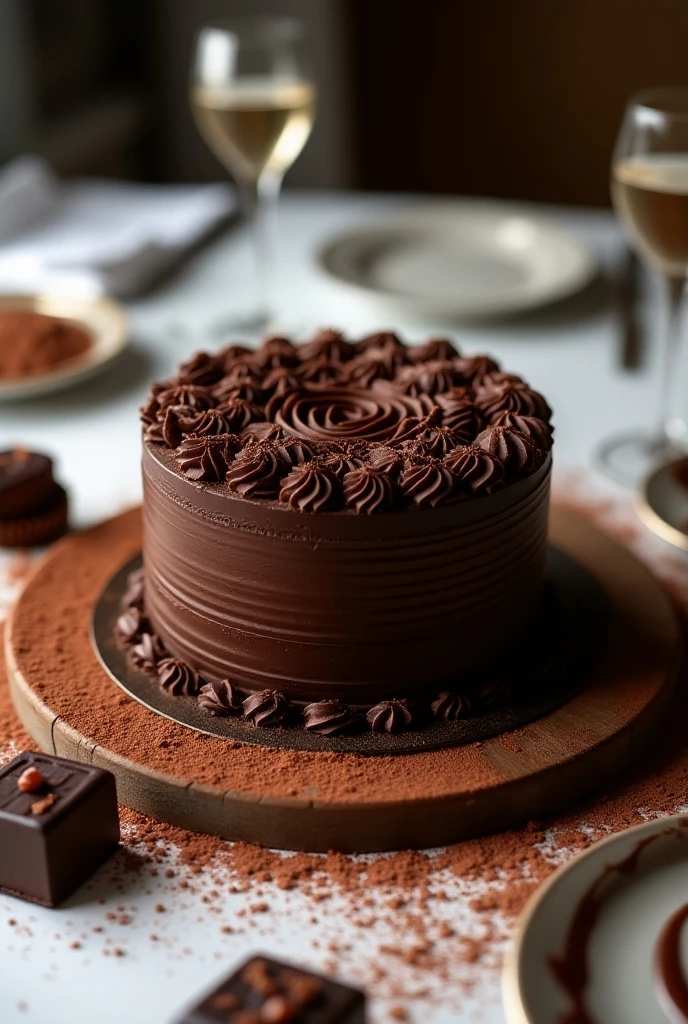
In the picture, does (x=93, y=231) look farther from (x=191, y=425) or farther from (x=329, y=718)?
(x=329, y=718)

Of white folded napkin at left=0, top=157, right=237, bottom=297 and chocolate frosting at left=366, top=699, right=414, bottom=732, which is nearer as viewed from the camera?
chocolate frosting at left=366, top=699, right=414, bottom=732

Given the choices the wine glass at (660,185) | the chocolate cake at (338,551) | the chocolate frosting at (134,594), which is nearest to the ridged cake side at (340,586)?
the chocolate cake at (338,551)

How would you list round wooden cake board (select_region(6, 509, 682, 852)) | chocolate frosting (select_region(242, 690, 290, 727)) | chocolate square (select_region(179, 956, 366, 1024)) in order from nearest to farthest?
1. chocolate square (select_region(179, 956, 366, 1024))
2. round wooden cake board (select_region(6, 509, 682, 852))
3. chocolate frosting (select_region(242, 690, 290, 727))

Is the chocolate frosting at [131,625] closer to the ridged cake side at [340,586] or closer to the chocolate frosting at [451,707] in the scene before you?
the ridged cake side at [340,586]

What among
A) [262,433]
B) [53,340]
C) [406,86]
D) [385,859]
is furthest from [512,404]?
[406,86]

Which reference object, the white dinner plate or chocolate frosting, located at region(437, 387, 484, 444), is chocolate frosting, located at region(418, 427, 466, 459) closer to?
chocolate frosting, located at region(437, 387, 484, 444)

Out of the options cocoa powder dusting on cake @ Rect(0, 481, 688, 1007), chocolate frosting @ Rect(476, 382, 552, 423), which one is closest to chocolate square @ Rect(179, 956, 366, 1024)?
cocoa powder dusting on cake @ Rect(0, 481, 688, 1007)

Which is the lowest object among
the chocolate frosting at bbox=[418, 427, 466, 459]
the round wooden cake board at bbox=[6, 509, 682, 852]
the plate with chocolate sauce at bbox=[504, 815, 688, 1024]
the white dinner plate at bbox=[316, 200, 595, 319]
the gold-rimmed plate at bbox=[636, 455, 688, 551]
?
the round wooden cake board at bbox=[6, 509, 682, 852]
